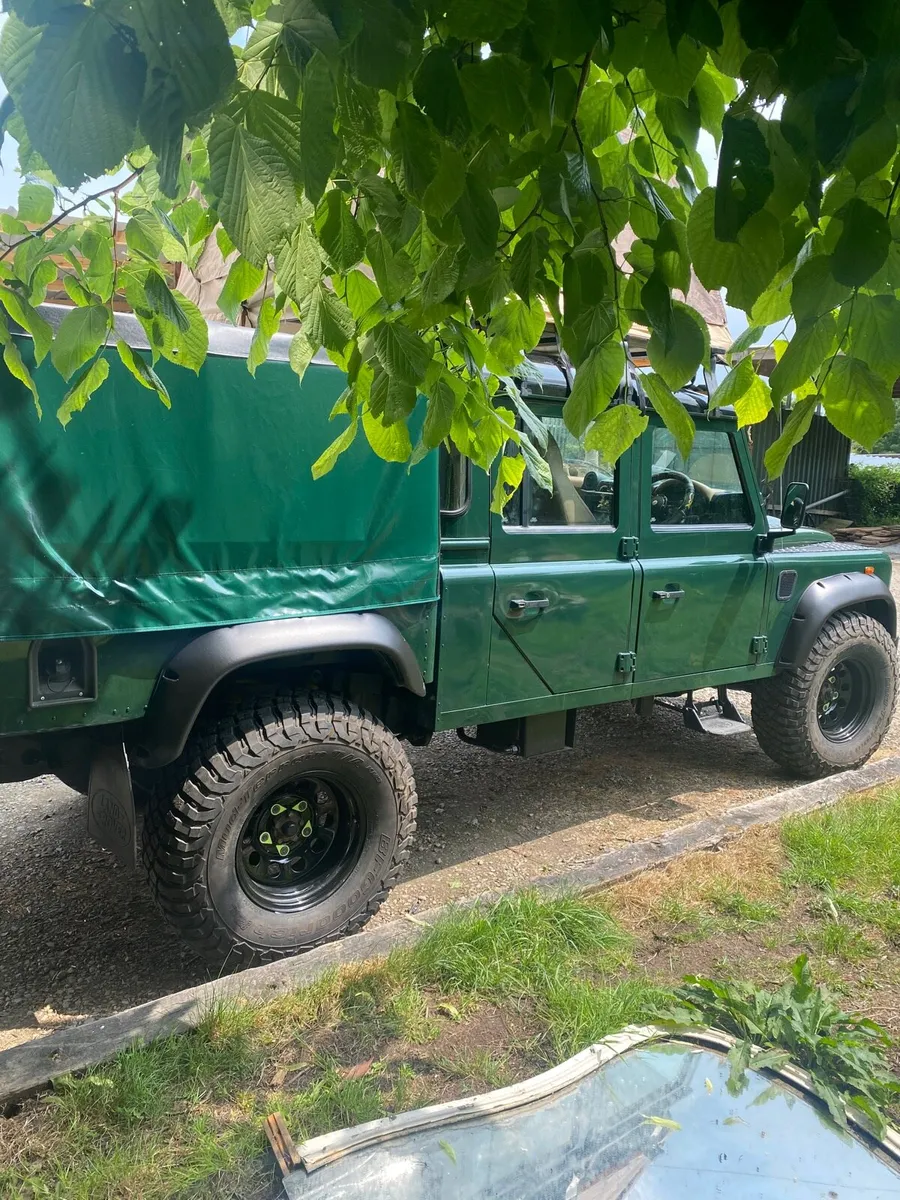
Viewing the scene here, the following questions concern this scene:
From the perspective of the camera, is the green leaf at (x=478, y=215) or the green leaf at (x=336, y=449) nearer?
the green leaf at (x=478, y=215)

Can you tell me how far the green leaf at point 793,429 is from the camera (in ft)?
4.41

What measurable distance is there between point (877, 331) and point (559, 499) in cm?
266

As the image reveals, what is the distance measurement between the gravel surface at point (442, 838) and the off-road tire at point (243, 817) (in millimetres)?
327

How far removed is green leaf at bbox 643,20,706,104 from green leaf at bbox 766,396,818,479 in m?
0.47

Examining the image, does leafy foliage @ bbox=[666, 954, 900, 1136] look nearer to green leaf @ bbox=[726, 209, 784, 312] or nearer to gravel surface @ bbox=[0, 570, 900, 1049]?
gravel surface @ bbox=[0, 570, 900, 1049]

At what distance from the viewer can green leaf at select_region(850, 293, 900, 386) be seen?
47.8 inches

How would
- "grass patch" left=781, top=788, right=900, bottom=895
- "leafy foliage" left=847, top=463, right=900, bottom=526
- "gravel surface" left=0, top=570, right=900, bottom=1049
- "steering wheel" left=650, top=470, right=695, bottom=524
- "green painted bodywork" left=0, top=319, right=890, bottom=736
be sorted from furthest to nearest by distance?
"leafy foliage" left=847, top=463, right=900, bottom=526 < "steering wheel" left=650, top=470, right=695, bottom=524 < "grass patch" left=781, top=788, right=900, bottom=895 < "gravel surface" left=0, top=570, right=900, bottom=1049 < "green painted bodywork" left=0, top=319, right=890, bottom=736

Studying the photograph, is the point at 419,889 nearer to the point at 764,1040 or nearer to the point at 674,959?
the point at 674,959

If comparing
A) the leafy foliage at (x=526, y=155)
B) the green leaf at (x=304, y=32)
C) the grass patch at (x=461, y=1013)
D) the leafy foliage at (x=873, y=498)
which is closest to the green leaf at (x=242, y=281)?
the leafy foliage at (x=526, y=155)

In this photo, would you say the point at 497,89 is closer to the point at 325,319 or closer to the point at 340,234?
the point at 340,234

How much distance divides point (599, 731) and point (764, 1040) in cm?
359

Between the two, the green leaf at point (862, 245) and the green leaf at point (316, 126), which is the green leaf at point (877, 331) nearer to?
the green leaf at point (862, 245)

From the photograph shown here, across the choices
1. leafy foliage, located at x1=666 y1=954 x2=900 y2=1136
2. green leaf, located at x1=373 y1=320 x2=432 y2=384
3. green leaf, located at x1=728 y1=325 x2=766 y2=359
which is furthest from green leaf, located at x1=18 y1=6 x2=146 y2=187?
leafy foliage, located at x1=666 y1=954 x2=900 y2=1136

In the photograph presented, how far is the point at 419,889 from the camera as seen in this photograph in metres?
3.74
